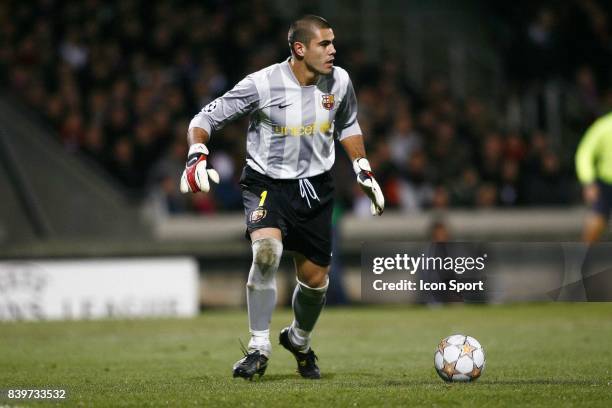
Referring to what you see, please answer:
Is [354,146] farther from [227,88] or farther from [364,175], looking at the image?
[227,88]

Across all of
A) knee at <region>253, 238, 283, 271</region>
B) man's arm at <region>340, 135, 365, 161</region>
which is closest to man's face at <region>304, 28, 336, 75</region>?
man's arm at <region>340, 135, 365, 161</region>

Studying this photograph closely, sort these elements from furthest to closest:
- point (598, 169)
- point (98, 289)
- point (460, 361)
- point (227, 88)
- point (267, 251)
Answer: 1. point (227, 88)
2. point (98, 289)
3. point (598, 169)
4. point (267, 251)
5. point (460, 361)

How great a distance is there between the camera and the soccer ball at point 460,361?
7.91m

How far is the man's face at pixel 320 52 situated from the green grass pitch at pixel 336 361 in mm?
2244

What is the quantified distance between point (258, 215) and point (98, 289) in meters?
9.06

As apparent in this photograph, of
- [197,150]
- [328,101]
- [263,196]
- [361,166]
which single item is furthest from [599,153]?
[197,150]

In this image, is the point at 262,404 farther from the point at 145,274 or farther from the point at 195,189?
the point at 145,274

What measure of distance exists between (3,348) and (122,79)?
9009 mm

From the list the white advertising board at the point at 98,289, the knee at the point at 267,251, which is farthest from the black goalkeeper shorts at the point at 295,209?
the white advertising board at the point at 98,289

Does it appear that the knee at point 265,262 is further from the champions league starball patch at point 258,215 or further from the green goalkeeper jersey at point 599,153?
the green goalkeeper jersey at point 599,153

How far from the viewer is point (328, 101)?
27.8 feet

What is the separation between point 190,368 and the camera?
30.8ft

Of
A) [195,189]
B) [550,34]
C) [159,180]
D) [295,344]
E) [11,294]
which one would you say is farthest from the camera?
[550,34]

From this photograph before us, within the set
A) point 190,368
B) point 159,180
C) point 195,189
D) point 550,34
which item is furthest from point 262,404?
point 550,34
